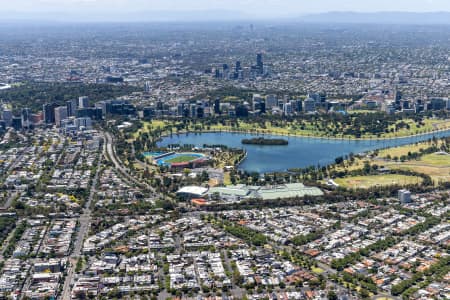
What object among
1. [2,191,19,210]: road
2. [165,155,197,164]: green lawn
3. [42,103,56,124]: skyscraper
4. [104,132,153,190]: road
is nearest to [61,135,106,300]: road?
[104,132,153,190]: road

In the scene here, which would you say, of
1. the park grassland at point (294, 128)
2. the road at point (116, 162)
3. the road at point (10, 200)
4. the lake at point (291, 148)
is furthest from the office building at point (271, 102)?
the road at point (10, 200)

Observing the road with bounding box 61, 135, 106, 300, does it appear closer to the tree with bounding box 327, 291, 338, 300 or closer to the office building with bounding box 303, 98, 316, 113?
the tree with bounding box 327, 291, 338, 300

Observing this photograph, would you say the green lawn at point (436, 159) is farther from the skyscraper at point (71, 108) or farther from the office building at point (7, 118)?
the office building at point (7, 118)

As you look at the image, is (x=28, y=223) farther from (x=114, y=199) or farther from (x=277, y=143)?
(x=277, y=143)

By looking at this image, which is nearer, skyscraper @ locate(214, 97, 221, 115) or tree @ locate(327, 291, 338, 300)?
tree @ locate(327, 291, 338, 300)

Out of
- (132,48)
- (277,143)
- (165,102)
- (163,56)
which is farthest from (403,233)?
(132,48)

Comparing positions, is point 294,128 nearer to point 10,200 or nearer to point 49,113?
point 49,113
